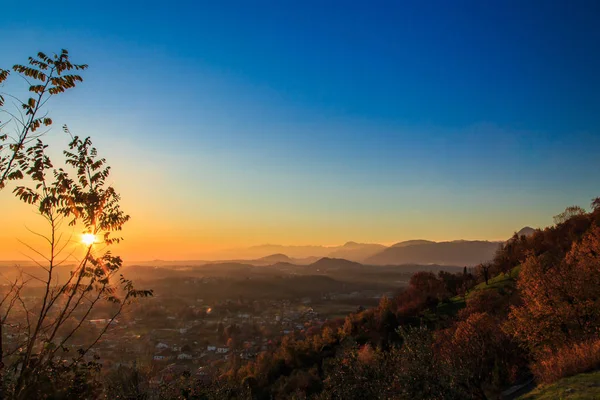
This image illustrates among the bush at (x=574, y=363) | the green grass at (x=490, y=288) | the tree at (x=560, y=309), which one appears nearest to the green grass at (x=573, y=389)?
Answer: the bush at (x=574, y=363)

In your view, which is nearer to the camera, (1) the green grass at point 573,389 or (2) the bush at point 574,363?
(1) the green grass at point 573,389

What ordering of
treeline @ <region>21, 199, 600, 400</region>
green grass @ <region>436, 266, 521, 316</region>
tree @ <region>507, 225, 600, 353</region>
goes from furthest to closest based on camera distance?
green grass @ <region>436, 266, 521, 316</region>
tree @ <region>507, 225, 600, 353</region>
treeline @ <region>21, 199, 600, 400</region>

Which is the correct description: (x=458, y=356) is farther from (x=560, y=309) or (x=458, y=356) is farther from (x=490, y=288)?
(x=490, y=288)

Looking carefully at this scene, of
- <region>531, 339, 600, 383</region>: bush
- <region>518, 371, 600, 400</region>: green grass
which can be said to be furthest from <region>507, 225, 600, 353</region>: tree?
<region>518, 371, 600, 400</region>: green grass

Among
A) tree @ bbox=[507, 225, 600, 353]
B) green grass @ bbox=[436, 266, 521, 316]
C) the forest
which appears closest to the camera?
the forest

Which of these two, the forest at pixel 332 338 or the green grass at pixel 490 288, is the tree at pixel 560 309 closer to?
the forest at pixel 332 338

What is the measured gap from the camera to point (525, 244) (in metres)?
78.0

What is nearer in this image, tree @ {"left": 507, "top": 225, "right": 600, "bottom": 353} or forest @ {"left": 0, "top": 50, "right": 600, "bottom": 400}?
forest @ {"left": 0, "top": 50, "right": 600, "bottom": 400}

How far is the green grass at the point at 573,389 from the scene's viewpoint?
45.2 feet

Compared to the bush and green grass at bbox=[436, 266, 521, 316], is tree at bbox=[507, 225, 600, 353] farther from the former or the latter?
green grass at bbox=[436, 266, 521, 316]

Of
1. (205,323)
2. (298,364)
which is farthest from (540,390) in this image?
(205,323)

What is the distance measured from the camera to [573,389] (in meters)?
14.8

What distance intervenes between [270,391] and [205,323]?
91949 mm

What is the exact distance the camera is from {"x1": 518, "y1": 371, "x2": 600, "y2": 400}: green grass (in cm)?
1377
